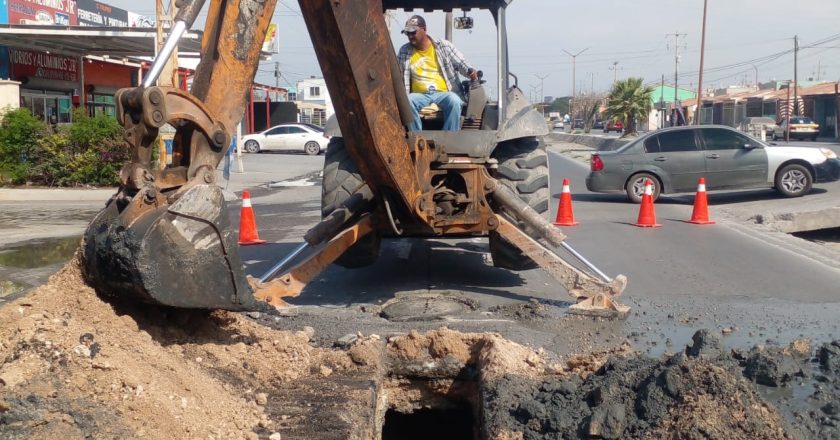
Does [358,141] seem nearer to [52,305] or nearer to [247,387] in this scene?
[247,387]

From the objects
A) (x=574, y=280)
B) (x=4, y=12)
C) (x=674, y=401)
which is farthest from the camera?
(x=4, y=12)

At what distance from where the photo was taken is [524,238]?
7.67 metres

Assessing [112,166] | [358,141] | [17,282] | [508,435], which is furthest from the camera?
[112,166]

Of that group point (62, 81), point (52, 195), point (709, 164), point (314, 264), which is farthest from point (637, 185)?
point (62, 81)

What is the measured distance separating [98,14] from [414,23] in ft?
102

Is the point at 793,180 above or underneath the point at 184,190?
underneath

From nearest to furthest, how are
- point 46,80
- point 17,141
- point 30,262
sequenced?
1. point 30,262
2. point 17,141
3. point 46,80

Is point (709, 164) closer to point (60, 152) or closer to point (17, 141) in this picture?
point (60, 152)

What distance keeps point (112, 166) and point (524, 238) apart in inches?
591

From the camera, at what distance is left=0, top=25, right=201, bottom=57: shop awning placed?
23.3 meters

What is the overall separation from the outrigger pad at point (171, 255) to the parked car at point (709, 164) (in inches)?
566

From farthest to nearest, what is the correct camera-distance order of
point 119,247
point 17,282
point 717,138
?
1. point 717,138
2. point 17,282
3. point 119,247

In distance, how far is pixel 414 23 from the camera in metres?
8.14

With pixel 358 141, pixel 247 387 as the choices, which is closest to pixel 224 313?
pixel 247 387
